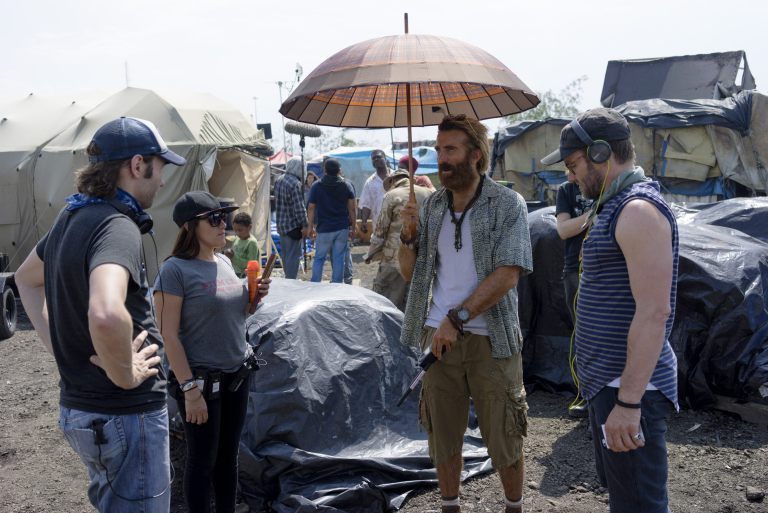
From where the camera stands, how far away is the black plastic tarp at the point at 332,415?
4.00m

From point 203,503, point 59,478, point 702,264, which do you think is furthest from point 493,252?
point 59,478

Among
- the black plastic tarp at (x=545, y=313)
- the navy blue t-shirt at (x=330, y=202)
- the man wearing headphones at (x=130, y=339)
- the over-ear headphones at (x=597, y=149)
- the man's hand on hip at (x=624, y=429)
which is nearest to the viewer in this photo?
the man wearing headphones at (x=130, y=339)

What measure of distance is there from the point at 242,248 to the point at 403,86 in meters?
3.72

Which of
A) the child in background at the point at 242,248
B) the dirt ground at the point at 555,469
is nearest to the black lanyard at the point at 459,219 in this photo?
the dirt ground at the point at 555,469

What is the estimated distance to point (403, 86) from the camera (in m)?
4.11

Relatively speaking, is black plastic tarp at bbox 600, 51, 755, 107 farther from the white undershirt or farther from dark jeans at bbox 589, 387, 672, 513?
dark jeans at bbox 589, 387, 672, 513

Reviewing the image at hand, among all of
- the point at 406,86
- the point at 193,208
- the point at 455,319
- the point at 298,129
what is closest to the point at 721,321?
the point at 455,319

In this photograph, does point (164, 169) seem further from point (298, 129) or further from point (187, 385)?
point (187, 385)

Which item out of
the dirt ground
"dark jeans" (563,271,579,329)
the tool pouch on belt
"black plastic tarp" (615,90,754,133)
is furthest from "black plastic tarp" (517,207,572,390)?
"black plastic tarp" (615,90,754,133)

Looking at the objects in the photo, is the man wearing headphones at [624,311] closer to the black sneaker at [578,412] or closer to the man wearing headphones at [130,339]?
the man wearing headphones at [130,339]

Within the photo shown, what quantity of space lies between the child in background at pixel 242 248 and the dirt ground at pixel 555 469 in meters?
2.28

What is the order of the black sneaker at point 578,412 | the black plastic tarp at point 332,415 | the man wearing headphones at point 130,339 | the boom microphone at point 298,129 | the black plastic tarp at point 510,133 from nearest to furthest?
the man wearing headphones at point 130,339, the black plastic tarp at point 332,415, the black sneaker at point 578,412, the black plastic tarp at point 510,133, the boom microphone at point 298,129

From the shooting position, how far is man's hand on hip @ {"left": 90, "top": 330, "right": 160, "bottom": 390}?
219 cm

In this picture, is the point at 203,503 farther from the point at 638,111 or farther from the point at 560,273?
the point at 638,111
